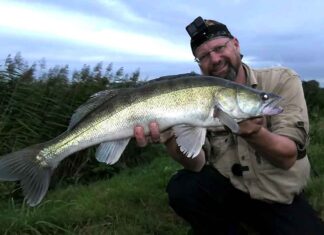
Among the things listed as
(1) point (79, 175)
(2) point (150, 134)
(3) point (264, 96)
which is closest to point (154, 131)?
(2) point (150, 134)

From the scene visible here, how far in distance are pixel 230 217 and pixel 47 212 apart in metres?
1.72

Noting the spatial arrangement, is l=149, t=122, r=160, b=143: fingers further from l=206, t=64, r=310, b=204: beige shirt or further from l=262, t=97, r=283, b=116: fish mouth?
l=206, t=64, r=310, b=204: beige shirt

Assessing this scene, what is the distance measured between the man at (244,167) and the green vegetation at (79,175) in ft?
1.94

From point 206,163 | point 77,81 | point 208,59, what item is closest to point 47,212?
point 206,163

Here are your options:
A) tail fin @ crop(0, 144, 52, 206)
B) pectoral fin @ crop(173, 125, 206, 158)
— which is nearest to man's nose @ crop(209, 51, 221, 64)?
pectoral fin @ crop(173, 125, 206, 158)

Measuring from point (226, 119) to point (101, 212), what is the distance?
2334 mm

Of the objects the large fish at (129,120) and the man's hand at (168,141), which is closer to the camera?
the large fish at (129,120)

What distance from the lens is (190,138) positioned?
4039 millimetres

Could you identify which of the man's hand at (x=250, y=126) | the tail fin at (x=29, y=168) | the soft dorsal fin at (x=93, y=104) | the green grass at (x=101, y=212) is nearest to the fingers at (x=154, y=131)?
the soft dorsal fin at (x=93, y=104)

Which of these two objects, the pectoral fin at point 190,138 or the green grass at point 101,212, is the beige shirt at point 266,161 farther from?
the green grass at point 101,212

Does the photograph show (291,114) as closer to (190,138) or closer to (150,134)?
(190,138)

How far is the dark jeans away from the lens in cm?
494

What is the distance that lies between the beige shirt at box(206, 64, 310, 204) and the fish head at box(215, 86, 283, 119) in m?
0.75

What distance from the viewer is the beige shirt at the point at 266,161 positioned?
4.61 metres
